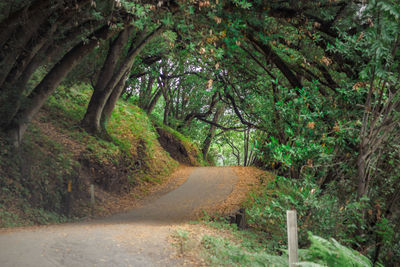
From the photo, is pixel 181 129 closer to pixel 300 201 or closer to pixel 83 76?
pixel 83 76

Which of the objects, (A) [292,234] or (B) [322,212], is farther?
(B) [322,212]

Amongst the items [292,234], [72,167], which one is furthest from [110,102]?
[292,234]

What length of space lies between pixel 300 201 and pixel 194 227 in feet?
13.7

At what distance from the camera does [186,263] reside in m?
6.88

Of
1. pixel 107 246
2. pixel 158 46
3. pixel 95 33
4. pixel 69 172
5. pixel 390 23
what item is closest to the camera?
pixel 390 23

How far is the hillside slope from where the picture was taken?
37.3 ft

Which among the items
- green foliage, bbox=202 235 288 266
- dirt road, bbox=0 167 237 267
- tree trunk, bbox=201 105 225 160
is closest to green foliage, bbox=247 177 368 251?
green foliage, bbox=202 235 288 266

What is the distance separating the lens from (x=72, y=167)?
45.6 ft

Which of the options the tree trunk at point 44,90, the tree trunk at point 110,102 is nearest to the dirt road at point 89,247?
Result: the tree trunk at point 44,90

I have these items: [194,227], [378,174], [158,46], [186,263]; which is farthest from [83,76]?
[378,174]

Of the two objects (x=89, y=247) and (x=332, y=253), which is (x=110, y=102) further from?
(x=332, y=253)

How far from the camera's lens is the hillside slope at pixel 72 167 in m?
11.4

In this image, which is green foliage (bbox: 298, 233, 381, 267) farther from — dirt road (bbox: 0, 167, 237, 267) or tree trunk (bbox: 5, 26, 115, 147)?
tree trunk (bbox: 5, 26, 115, 147)

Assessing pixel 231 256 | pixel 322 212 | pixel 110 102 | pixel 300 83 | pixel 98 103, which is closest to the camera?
pixel 322 212
